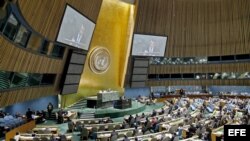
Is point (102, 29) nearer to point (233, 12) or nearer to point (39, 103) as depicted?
point (39, 103)

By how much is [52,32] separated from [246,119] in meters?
12.3

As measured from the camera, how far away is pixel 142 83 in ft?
101

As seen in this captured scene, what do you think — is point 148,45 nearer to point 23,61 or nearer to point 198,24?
point 198,24

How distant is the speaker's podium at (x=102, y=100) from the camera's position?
22.8 metres

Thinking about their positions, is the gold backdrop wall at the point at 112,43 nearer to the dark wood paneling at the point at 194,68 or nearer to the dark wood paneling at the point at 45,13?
the dark wood paneling at the point at 194,68

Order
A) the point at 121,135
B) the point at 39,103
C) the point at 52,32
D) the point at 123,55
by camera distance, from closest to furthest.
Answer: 1. the point at 121,135
2. the point at 52,32
3. the point at 39,103
4. the point at 123,55

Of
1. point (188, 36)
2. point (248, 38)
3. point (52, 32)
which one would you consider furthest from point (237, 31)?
point (52, 32)

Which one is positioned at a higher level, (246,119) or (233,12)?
(233,12)

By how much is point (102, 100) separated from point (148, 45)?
8873 mm

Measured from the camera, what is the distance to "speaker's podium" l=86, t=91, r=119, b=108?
22.8 metres

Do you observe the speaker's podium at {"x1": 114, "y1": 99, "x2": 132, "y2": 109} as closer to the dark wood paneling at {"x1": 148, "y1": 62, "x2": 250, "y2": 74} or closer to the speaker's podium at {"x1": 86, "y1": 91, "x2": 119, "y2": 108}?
the speaker's podium at {"x1": 86, "y1": 91, "x2": 119, "y2": 108}

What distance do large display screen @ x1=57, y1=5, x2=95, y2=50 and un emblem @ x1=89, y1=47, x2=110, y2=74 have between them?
3.95 metres

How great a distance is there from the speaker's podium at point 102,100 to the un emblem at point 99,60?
333 cm

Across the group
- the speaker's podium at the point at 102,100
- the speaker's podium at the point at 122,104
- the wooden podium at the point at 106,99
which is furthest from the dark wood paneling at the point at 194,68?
the speaker's podium at the point at 122,104
